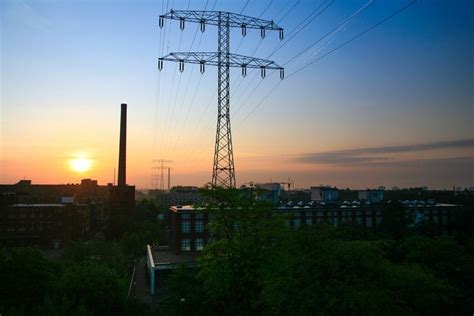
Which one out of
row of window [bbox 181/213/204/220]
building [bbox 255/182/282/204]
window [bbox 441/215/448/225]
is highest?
building [bbox 255/182/282/204]

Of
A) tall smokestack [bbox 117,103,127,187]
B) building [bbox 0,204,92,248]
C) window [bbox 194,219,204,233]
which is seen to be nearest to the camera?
window [bbox 194,219,204,233]

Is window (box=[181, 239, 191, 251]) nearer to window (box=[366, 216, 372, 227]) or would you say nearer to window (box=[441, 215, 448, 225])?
window (box=[366, 216, 372, 227])

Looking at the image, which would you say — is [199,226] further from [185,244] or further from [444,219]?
[444,219]

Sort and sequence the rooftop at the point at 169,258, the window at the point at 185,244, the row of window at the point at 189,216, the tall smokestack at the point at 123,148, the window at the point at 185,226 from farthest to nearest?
the tall smokestack at the point at 123,148
the row of window at the point at 189,216
the window at the point at 185,226
the window at the point at 185,244
the rooftop at the point at 169,258

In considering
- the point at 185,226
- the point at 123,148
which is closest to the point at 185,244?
the point at 185,226

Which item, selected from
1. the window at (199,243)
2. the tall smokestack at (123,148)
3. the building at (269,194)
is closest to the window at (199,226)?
the window at (199,243)

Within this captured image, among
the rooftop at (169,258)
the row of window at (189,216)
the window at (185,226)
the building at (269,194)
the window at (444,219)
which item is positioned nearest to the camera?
the building at (269,194)

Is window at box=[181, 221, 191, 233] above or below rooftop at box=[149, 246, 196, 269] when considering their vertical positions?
above

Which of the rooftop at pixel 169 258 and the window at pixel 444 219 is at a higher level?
the window at pixel 444 219

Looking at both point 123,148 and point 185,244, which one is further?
point 123,148

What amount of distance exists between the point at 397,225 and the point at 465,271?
34936 mm

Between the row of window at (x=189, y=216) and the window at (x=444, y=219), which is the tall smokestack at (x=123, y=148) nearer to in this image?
the row of window at (x=189, y=216)

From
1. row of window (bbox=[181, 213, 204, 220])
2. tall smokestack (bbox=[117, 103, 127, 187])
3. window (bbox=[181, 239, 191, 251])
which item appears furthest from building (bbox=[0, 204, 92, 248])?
row of window (bbox=[181, 213, 204, 220])

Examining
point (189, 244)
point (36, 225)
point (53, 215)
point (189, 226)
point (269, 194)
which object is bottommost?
point (189, 244)
